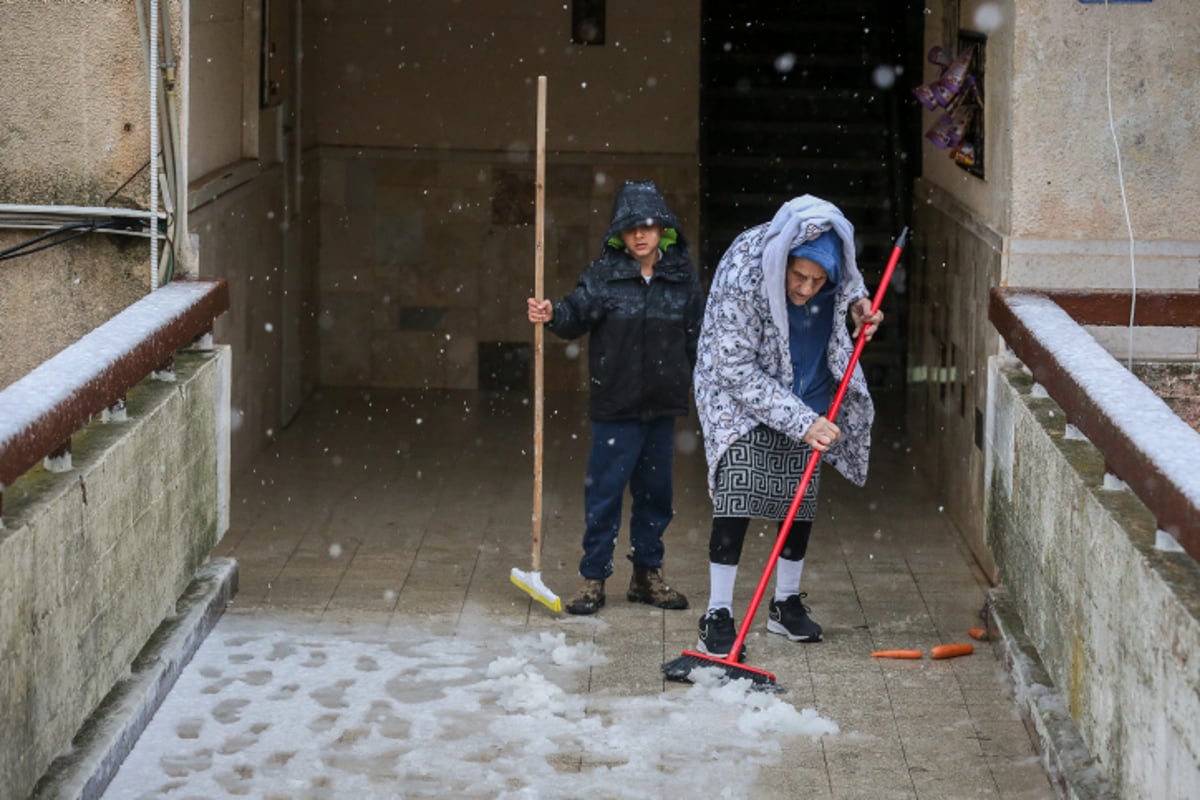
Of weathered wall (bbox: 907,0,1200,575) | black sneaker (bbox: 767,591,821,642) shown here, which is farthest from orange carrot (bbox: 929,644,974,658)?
weathered wall (bbox: 907,0,1200,575)

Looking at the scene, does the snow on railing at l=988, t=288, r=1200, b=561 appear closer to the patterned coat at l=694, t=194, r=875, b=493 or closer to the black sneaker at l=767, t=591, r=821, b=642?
the patterned coat at l=694, t=194, r=875, b=493

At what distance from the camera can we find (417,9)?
456 inches

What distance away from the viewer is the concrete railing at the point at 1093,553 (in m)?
4.21

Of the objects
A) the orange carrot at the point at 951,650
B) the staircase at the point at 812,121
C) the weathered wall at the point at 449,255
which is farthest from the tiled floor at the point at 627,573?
the staircase at the point at 812,121

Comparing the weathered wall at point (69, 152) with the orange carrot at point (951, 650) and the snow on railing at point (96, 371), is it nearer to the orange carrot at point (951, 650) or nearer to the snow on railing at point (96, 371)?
the snow on railing at point (96, 371)

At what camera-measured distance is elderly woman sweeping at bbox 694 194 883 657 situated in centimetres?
629

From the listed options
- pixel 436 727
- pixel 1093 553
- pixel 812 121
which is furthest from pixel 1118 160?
pixel 812 121

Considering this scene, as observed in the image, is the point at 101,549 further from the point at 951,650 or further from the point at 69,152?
the point at 951,650

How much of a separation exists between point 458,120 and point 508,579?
4.74 m

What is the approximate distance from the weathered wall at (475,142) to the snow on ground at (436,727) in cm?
521

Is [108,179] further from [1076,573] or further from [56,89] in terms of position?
[1076,573]

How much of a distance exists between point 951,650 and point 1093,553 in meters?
1.69

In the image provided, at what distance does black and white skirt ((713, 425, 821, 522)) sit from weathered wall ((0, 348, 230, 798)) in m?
1.88

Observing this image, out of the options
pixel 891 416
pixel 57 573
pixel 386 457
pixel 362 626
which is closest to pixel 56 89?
pixel 362 626
